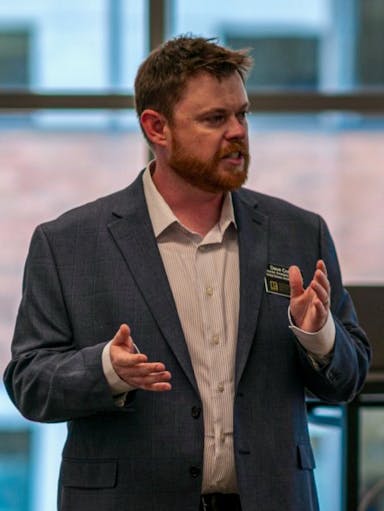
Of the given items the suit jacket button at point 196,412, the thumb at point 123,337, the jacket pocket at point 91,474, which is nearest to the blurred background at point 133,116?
the jacket pocket at point 91,474

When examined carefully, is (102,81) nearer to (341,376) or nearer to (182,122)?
(182,122)

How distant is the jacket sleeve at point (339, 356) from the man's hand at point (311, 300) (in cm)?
10

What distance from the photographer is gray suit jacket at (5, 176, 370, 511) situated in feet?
7.80

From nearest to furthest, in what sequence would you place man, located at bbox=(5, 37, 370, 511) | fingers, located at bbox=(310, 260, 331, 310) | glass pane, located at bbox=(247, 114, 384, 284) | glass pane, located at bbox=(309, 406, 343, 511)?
fingers, located at bbox=(310, 260, 331, 310), man, located at bbox=(5, 37, 370, 511), glass pane, located at bbox=(309, 406, 343, 511), glass pane, located at bbox=(247, 114, 384, 284)

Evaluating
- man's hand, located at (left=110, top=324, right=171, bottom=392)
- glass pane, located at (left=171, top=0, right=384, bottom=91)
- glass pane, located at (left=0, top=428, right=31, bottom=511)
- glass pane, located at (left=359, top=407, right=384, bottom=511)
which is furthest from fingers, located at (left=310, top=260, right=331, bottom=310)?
glass pane, located at (left=0, top=428, right=31, bottom=511)

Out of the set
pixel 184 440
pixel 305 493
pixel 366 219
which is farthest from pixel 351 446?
pixel 366 219

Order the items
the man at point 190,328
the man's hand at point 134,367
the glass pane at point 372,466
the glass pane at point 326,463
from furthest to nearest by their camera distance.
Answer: the glass pane at point 326,463 < the glass pane at point 372,466 < the man at point 190,328 < the man's hand at point 134,367

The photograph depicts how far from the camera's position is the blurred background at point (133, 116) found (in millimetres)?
4660

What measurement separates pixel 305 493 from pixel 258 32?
2709 millimetres

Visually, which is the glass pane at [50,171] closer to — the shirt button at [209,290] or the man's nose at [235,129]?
the man's nose at [235,129]

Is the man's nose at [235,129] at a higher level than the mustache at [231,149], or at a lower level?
higher

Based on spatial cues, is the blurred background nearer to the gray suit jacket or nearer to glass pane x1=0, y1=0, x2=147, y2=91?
glass pane x1=0, y1=0, x2=147, y2=91

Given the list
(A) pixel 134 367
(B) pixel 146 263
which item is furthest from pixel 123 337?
(B) pixel 146 263

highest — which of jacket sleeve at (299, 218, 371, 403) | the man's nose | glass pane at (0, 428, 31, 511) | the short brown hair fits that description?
the short brown hair
